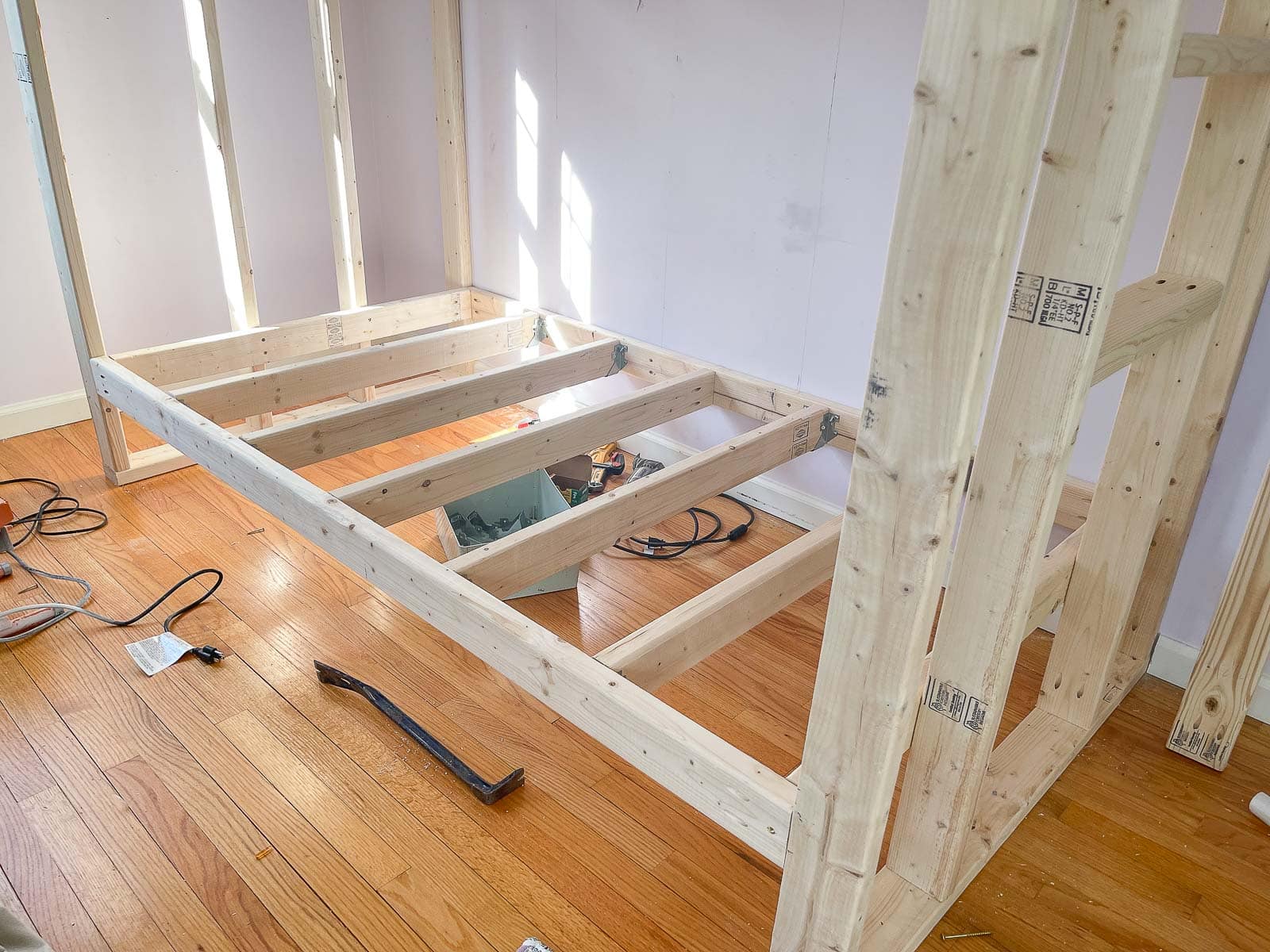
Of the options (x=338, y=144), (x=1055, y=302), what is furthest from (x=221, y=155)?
(x=1055, y=302)

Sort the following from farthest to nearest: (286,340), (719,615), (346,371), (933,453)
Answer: (286,340) < (346,371) < (719,615) < (933,453)

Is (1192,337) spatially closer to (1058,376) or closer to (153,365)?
(1058,376)

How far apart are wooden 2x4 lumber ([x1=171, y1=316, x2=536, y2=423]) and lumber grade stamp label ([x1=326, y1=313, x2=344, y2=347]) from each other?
0.31 m

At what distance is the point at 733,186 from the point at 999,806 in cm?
181

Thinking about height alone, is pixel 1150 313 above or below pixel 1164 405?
above

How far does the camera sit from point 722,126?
2.64m

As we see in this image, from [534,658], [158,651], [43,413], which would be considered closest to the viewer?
[534,658]

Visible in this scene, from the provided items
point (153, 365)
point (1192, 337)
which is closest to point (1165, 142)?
point (1192, 337)

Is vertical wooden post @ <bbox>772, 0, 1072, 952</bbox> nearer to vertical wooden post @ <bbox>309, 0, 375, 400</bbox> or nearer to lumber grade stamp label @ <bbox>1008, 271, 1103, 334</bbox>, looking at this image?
lumber grade stamp label @ <bbox>1008, 271, 1103, 334</bbox>

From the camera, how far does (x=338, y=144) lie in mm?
3160

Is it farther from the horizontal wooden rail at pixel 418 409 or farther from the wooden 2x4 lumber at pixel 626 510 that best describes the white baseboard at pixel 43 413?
the wooden 2x4 lumber at pixel 626 510

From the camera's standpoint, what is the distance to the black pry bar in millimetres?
1788

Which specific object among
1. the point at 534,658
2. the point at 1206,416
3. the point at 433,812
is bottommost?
the point at 433,812

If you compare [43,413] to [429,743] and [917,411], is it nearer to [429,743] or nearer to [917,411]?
[429,743]
